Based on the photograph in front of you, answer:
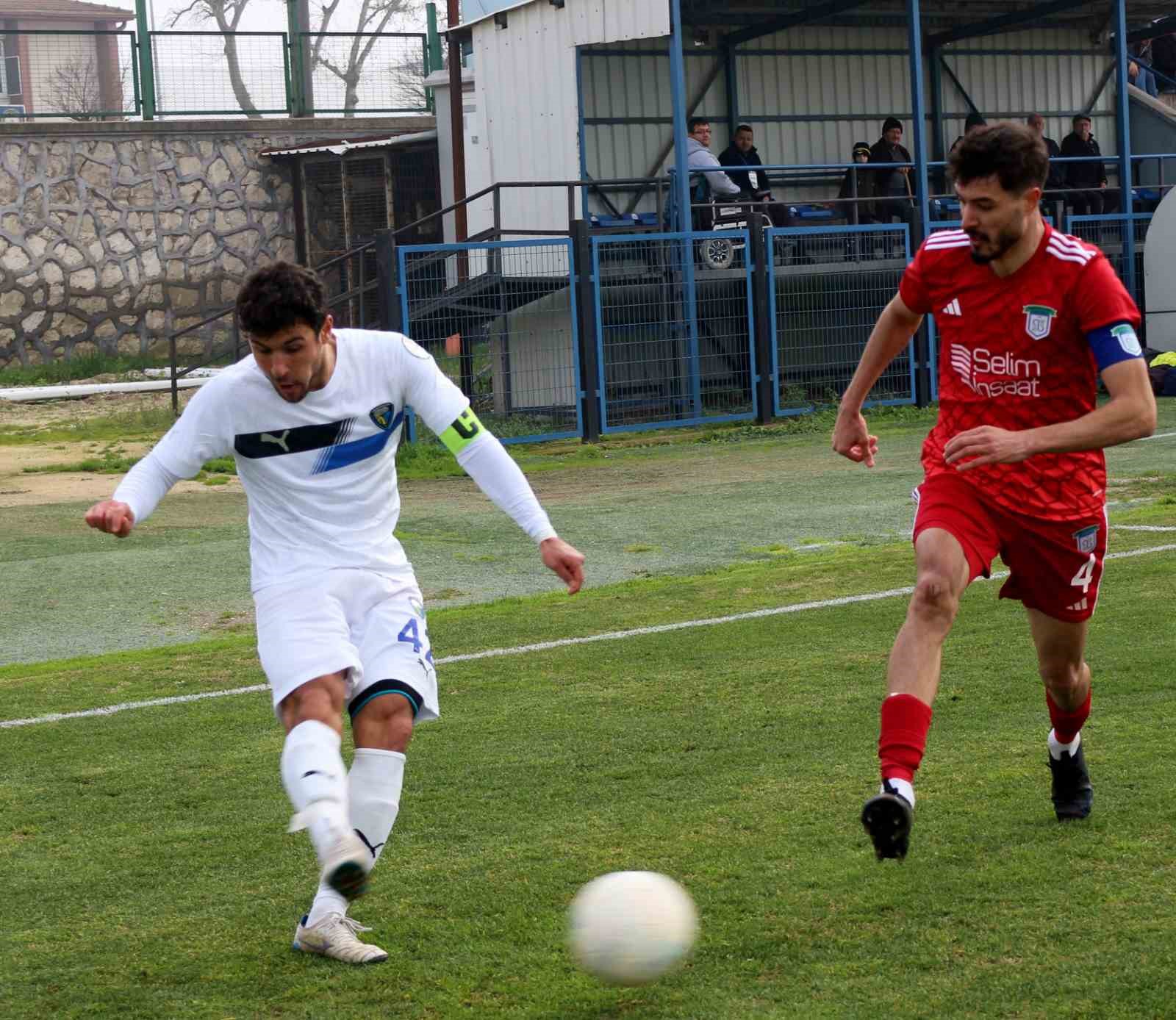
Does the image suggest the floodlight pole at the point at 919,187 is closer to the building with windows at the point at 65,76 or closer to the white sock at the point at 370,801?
the building with windows at the point at 65,76

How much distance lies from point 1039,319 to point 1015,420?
0.96 ft

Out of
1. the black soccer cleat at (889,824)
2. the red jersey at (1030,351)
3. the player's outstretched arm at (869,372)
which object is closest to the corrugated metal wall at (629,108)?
the player's outstretched arm at (869,372)

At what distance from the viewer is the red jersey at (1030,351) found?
14.7ft

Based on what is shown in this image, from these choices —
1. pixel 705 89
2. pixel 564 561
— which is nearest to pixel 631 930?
pixel 564 561

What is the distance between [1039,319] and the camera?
4.52 m

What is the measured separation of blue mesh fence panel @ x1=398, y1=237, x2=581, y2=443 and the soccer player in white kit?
12629mm

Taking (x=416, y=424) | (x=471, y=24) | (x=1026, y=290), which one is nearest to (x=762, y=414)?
(x=416, y=424)

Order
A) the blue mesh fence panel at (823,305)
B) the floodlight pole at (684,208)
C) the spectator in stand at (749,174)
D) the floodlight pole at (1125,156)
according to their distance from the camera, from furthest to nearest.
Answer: the floodlight pole at (1125,156), the spectator in stand at (749,174), the blue mesh fence panel at (823,305), the floodlight pole at (684,208)

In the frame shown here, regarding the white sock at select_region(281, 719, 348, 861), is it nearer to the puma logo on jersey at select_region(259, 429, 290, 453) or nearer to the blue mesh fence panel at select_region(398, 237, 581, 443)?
the puma logo on jersey at select_region(259, 429, 290, 453)

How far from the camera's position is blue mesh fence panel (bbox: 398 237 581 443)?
1758 cm

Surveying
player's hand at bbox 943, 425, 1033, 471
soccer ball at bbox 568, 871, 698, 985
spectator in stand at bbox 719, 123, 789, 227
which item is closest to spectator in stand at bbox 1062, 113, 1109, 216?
spectator in stand at bbox 719, 123, 789, 227

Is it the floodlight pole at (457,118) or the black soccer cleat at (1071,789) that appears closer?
the black soccer cleat at (1071,789)

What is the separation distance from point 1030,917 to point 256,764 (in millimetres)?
3137

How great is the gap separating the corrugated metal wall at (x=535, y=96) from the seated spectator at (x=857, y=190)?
3.19m
